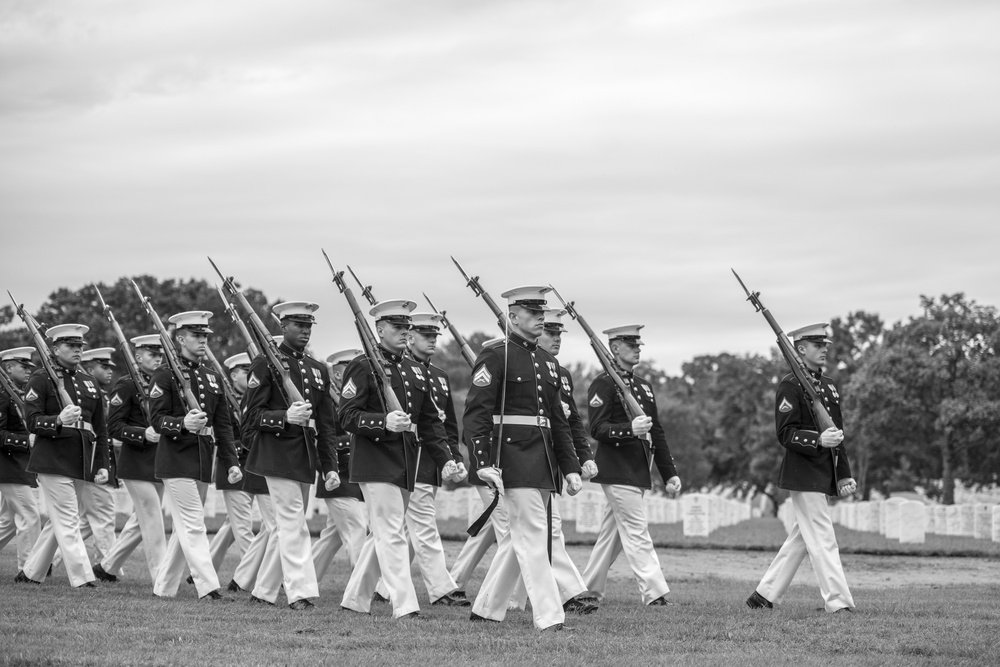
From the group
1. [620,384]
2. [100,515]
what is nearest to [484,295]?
[620,384]

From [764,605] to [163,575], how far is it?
5.41m

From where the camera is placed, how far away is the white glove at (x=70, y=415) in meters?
13.5

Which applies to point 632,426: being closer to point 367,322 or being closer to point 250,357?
point 367,322

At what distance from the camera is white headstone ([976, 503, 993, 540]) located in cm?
2744

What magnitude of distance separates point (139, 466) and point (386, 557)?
3.63 meters

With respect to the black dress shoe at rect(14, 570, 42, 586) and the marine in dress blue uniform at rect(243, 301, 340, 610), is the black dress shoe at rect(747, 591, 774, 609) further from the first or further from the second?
the black dress shoe at rect(14, 570, 42, 586)

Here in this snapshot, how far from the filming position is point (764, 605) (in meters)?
12.0

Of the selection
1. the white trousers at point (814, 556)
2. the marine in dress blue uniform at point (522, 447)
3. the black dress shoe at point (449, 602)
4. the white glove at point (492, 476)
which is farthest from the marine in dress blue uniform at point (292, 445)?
the white trousers at point (814, 556)


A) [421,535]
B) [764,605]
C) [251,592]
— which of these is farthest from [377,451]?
[764,605]

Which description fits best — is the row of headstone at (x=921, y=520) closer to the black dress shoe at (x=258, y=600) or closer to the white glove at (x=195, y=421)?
the black dress shoe at (x=258, y=600)

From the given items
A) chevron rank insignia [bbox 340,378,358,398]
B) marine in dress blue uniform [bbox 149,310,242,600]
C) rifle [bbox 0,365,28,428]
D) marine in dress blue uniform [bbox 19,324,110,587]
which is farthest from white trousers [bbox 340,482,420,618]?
rifle [bbox 0,365,28,428]

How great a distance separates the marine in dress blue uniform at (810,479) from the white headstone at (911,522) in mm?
13724

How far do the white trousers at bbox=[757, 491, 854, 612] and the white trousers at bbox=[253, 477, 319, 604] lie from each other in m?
3.99

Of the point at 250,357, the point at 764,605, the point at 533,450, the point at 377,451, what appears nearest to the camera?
the point at 533,450
